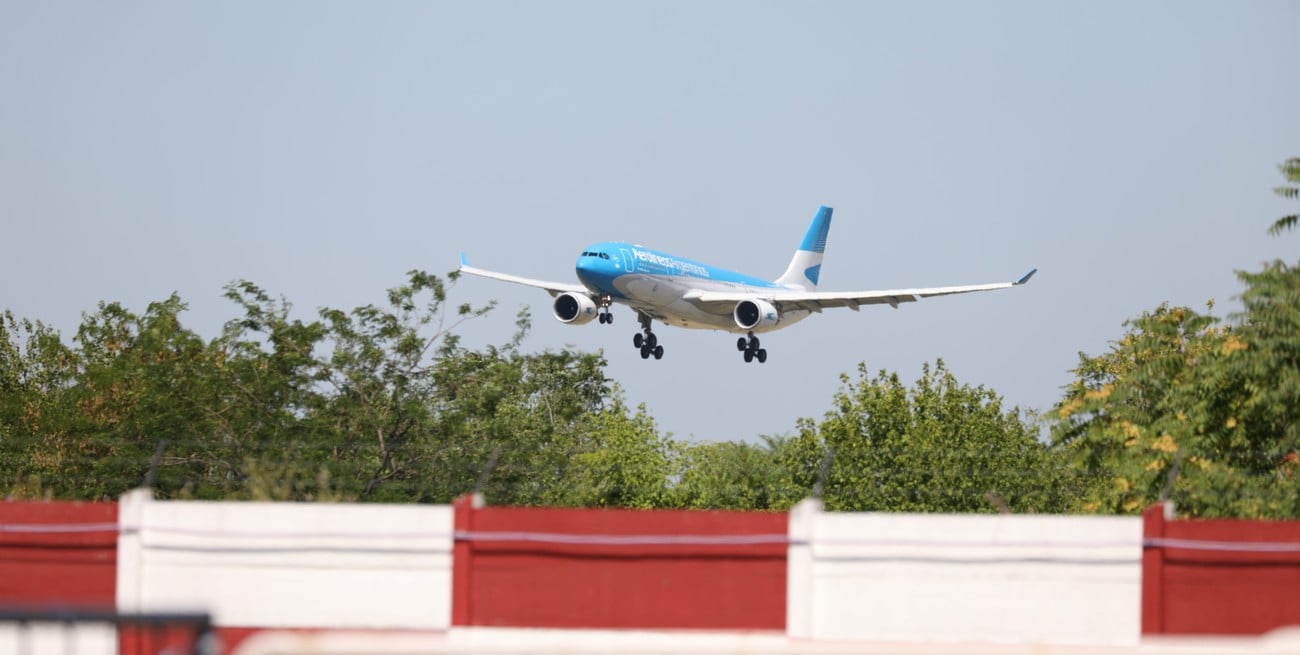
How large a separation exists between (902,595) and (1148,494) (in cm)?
695

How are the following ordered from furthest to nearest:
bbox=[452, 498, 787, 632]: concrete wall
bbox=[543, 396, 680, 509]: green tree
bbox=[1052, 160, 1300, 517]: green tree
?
bbox=[543, 396, 680, 509]: green tree < bbox=[1052, 160, 1300, 517]: green tree < bbox=[452, 498, 787, 632]: concrete wall

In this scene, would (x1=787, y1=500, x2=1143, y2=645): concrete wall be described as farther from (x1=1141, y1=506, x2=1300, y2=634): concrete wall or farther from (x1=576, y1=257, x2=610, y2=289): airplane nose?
(x1=576, y1=257, x2=610, y2=289): airplane nose

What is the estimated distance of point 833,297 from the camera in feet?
162

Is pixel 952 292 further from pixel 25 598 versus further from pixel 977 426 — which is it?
pixel 25 598

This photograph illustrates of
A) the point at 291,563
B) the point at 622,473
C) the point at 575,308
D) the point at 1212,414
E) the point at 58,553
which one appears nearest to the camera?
the point at 291,563

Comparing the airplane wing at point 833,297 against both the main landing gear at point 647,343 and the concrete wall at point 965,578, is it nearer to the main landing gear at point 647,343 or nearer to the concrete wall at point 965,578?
the main landing gear at point 647,343

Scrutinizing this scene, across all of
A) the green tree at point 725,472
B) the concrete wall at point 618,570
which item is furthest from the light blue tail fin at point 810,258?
the concrete wall at point 618,570

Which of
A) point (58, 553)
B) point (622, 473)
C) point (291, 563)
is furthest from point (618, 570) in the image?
point (622, 473)

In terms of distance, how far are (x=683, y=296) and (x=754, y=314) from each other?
8.41 ft

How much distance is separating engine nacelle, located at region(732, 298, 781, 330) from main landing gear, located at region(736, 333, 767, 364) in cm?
336

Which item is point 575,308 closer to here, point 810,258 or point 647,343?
point 647,343

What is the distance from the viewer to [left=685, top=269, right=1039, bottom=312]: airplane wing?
46344 millimetres

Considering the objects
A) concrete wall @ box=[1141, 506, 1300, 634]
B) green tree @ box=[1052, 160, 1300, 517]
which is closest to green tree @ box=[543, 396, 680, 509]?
green tree @ box=[1052, 160, 1300, 517]

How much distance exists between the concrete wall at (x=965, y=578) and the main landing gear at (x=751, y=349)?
3733 cm
